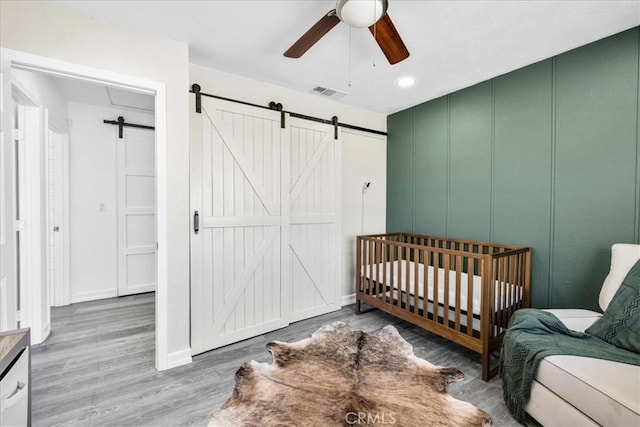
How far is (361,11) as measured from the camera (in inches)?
57.3

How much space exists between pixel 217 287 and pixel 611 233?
3.18 metres

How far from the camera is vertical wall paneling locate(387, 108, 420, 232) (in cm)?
367

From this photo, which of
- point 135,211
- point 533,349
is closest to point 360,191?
point 533,349

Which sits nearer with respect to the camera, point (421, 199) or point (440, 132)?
point (440, 132)

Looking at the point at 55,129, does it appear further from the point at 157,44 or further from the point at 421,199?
the point at 421,199

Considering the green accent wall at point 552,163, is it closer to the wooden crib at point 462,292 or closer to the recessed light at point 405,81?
the wooden crib at point 462,292

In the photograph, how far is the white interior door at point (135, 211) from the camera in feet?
12.9

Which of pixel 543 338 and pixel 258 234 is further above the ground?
pixel 258 234

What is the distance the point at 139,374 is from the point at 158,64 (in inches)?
93.1

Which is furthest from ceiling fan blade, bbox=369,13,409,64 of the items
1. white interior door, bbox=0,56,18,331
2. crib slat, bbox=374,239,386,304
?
white interior door, bbox=0,56,18,331

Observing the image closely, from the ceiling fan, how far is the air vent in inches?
50.0

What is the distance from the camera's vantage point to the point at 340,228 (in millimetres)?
3527

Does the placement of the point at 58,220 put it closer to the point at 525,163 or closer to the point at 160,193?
the point at 160,193

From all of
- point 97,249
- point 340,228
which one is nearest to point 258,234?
point 340,228
